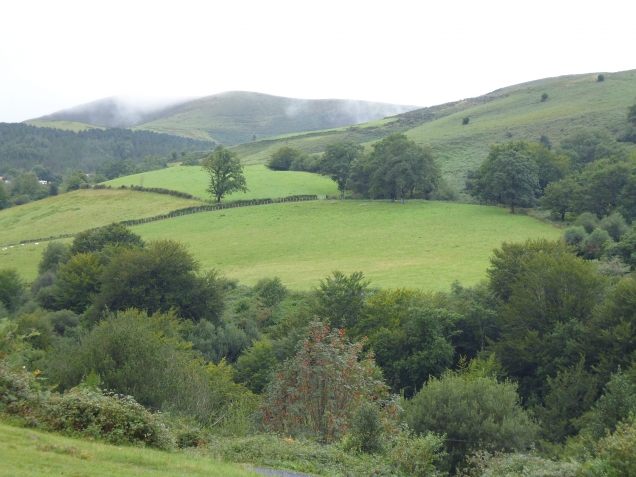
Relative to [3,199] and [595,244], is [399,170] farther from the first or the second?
[3,199]

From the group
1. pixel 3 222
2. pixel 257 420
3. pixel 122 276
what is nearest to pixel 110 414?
pixel 257 420

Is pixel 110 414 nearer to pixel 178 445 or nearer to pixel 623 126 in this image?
pixel 178 445

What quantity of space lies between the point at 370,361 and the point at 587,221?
4115cm

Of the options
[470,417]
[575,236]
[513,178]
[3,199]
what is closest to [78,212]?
[3,199]

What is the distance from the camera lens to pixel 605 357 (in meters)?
24.9

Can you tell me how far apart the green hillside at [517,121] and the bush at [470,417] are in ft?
223

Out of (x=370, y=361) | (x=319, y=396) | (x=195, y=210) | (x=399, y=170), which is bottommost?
(x=370, y=361)

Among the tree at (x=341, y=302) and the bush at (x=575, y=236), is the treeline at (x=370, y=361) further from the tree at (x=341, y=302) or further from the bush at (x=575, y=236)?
the bush at (x=575, y=236)

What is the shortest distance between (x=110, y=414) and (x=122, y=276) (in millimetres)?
30125

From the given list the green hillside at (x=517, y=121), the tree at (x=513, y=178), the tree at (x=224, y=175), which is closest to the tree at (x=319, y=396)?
the tree at (x=513, y=178)

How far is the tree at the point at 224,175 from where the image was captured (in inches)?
3282

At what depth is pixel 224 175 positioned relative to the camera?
276 ft

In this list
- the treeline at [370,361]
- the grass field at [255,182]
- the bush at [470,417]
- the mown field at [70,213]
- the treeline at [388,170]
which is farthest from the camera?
the grass field at [255,182]

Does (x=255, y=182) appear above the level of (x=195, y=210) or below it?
above
